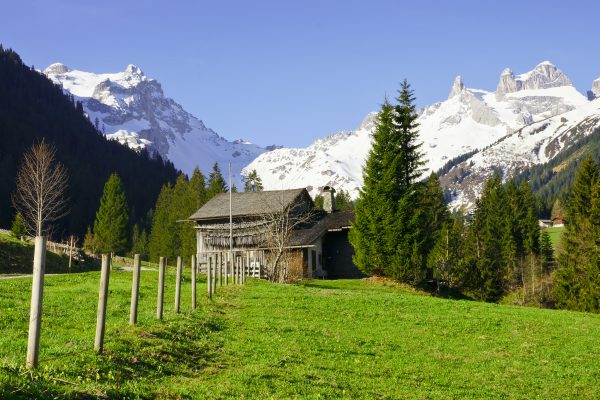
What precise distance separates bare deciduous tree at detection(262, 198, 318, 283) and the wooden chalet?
13 cm

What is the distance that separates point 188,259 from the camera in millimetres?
98562

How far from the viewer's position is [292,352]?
16.8 metres

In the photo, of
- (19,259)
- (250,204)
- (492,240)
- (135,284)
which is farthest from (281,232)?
(492,240)

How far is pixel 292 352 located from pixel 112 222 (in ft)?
290

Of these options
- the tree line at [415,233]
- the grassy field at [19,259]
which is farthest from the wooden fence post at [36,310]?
the grassy field at [19,259]

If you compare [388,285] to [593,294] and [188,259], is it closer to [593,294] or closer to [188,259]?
[593,294]

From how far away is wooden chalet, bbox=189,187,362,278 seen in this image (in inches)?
2549

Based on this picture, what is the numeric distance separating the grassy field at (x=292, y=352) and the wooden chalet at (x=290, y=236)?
34.7m

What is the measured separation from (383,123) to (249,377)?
46.7 meters

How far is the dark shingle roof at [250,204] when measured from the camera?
68.7 meters

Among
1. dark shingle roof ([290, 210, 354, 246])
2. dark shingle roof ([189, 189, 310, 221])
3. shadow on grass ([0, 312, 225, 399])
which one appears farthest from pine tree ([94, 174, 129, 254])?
shadow on grass ([0, 312, 225, 399])

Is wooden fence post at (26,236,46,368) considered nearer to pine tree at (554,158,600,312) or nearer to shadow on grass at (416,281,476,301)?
shadow on grass at (416,281,476,301)

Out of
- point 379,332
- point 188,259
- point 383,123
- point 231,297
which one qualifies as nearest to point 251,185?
point 188,259

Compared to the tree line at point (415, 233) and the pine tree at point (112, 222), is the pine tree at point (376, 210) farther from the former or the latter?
the pine tree at point (112, 222)
